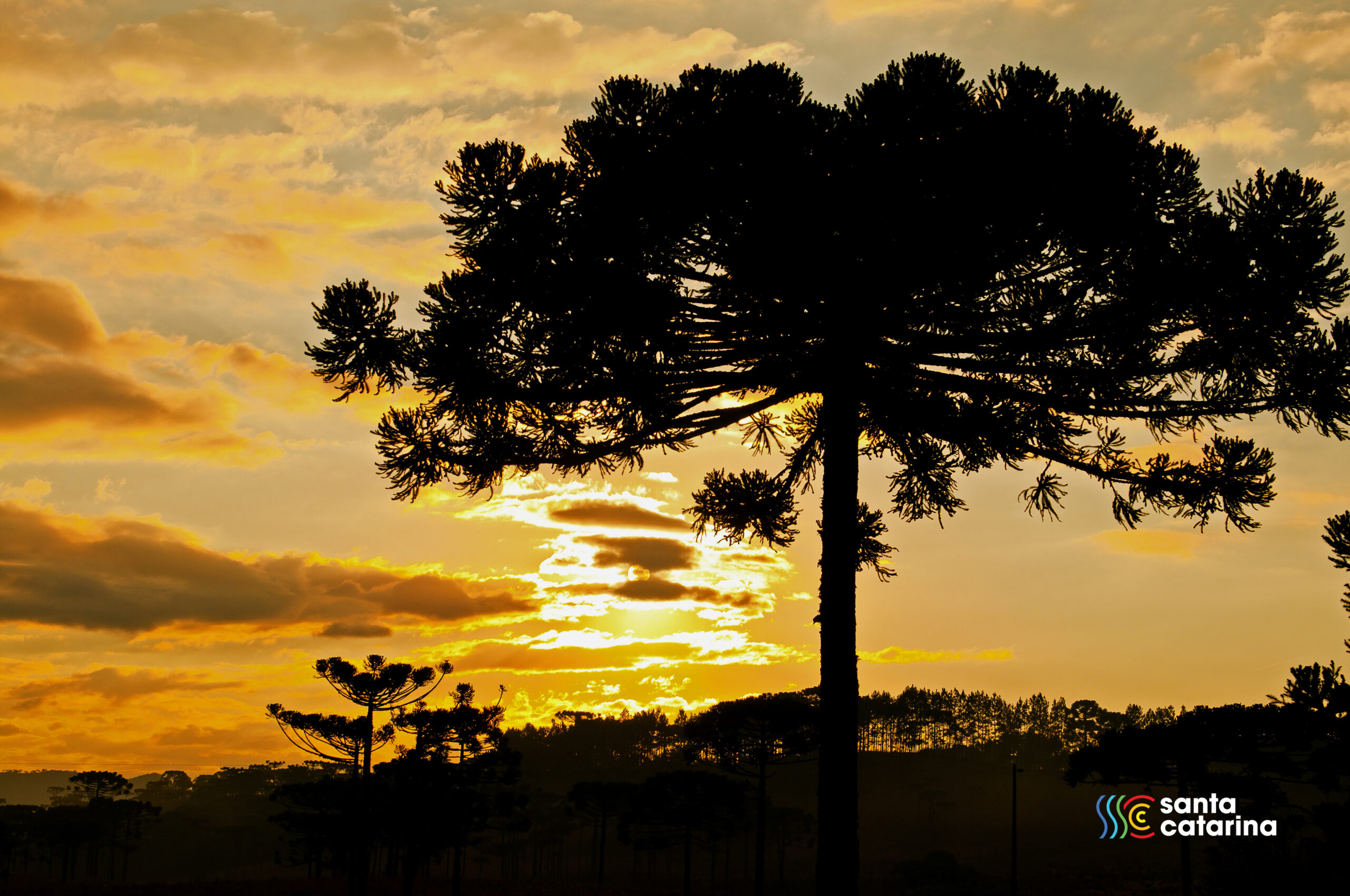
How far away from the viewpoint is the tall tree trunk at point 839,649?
968 centimetres

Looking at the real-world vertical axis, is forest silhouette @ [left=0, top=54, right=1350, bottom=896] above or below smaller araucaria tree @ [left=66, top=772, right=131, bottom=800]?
above

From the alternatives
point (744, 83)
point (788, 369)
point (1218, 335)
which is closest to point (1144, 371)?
point (1218, 335)

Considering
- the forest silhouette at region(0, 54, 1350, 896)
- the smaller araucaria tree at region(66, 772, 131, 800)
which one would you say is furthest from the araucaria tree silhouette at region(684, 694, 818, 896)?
the smaller araucaria tree at region(66, 772, 131, 800)

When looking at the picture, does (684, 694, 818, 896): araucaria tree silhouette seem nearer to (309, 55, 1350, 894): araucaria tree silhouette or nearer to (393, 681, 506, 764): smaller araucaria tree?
(393, 681, 506, 764): smaller araucaria tree

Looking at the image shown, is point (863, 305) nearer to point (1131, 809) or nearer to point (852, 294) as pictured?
point (852, 294)

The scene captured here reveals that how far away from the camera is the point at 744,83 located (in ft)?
36.9

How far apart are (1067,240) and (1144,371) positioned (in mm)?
1924

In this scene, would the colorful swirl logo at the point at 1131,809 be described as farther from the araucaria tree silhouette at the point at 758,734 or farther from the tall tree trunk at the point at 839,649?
the tall tree trunk at the point at 839,649

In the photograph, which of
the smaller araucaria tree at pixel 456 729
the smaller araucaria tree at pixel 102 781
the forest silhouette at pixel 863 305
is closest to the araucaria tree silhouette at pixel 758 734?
the smaller araucaria tree at pixel 456 729

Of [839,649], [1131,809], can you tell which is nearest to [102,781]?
[1131,809]

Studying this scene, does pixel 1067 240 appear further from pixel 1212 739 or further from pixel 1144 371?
pixel 1212 739

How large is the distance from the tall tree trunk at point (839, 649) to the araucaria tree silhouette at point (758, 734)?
2798cm

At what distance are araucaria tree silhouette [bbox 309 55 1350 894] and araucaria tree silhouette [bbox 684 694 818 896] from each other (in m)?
28.0

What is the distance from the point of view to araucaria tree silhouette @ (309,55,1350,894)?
Answer: 10.3 m
